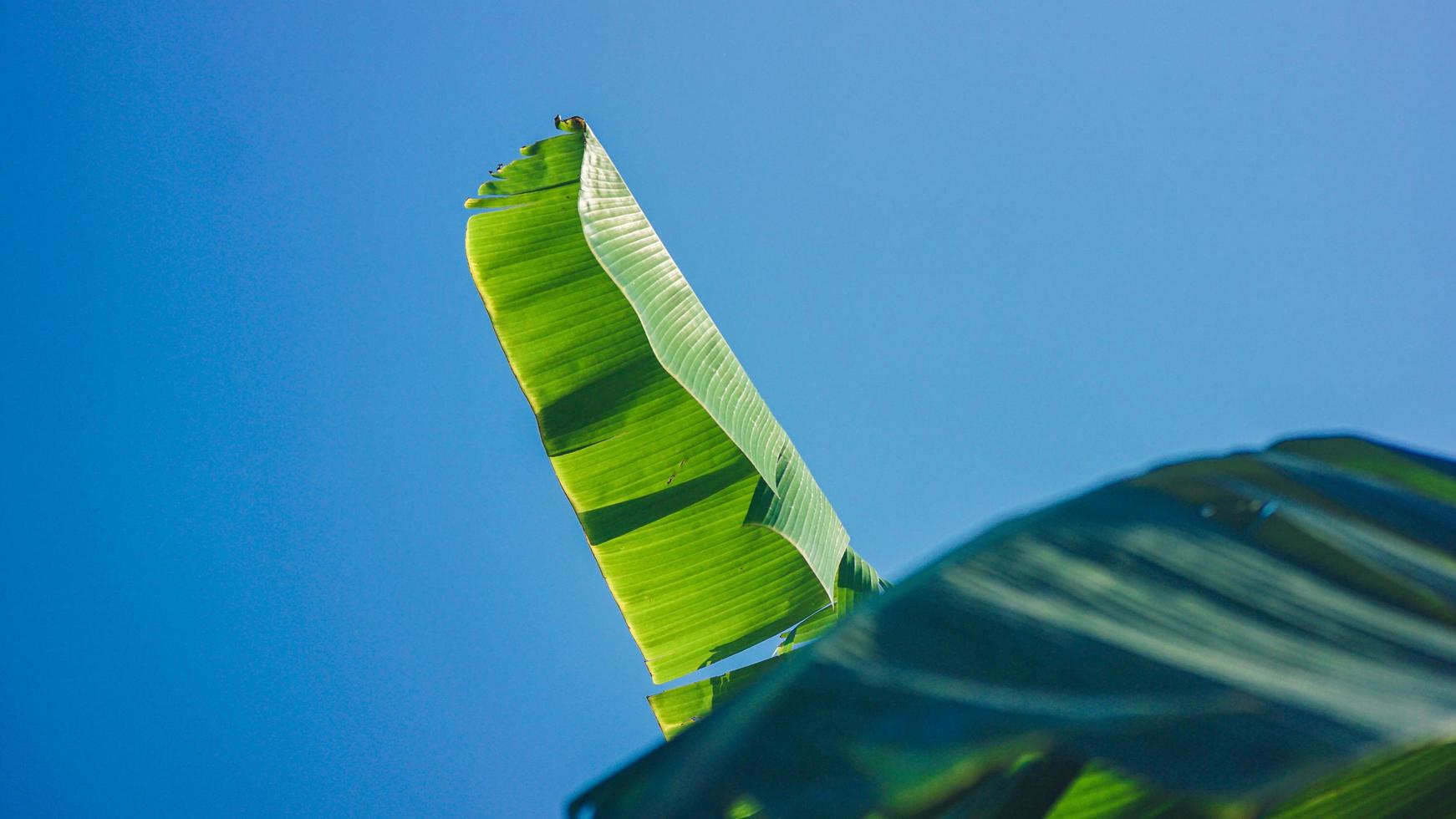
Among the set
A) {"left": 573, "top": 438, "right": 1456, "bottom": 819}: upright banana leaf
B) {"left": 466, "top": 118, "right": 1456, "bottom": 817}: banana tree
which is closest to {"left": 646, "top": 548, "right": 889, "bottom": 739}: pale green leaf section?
{"left": 466, "top": 118, "right": 1456, "bottom": 817}: banana tree

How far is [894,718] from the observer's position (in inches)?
25.4

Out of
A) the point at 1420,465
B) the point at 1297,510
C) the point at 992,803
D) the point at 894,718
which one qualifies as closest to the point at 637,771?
the point at 894,718

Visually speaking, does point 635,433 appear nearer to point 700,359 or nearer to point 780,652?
point 700,359

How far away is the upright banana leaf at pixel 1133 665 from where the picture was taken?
595 mm

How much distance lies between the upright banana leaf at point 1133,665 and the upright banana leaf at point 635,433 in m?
1.54

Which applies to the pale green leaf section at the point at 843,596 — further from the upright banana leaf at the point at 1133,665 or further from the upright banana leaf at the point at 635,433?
the upright banana leaf at the point at 1133,665

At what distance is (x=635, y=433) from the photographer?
7.92 ft

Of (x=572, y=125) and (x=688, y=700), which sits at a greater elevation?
(x=572, y=125)

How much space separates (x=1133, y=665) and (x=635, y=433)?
1.84 metres

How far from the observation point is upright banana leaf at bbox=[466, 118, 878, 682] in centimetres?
237

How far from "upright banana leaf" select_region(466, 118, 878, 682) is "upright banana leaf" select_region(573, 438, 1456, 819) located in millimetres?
1540

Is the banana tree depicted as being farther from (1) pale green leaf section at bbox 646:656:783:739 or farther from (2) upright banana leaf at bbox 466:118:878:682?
(1) pale green leaf section at bbox 646:656:783:739

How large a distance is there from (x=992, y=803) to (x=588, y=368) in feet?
5.28

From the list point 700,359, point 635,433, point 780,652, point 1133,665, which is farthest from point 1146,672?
point 780,652
